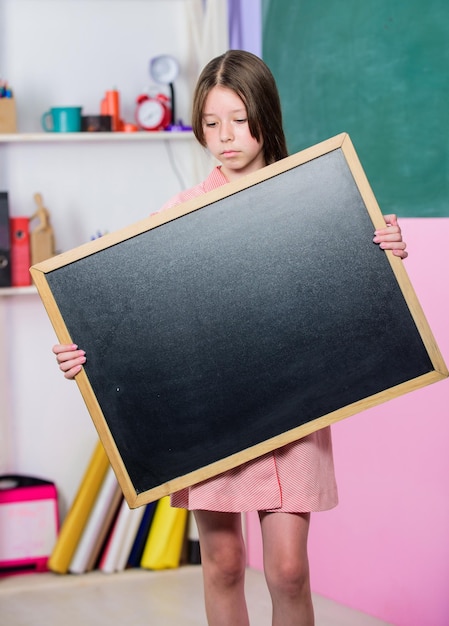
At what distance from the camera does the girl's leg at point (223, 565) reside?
5.94ft

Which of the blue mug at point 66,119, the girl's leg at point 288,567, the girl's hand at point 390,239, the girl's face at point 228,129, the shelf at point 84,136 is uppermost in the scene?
the blue mug at point 66,119

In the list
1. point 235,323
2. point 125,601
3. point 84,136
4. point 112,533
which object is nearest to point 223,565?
point 235,323

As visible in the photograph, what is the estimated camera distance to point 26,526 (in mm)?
3193

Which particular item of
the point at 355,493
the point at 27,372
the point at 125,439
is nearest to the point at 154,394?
the point at 125,439

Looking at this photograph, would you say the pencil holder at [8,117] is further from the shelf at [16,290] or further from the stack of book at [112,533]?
the stack of book at [112,533]

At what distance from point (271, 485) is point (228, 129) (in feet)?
2.21

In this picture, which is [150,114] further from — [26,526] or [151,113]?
[26,526]

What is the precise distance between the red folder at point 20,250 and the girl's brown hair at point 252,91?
4.69 feet

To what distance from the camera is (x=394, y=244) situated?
62.6 inches

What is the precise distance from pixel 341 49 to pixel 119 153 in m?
1.11

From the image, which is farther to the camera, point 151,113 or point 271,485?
point 151,113

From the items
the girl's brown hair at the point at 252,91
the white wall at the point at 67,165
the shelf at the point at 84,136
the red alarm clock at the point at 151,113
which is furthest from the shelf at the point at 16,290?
the girl's brown hair at the point at 252,91

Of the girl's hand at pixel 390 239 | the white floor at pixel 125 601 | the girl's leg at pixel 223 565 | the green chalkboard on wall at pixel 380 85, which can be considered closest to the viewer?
the girl's hand at pixel 390 239

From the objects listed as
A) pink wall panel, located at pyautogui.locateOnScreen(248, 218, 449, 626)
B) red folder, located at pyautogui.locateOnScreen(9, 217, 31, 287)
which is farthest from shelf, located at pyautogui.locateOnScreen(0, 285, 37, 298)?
pink wall panel, located at pyautogui.locateOnScreen(248, 218, 449, 626)
